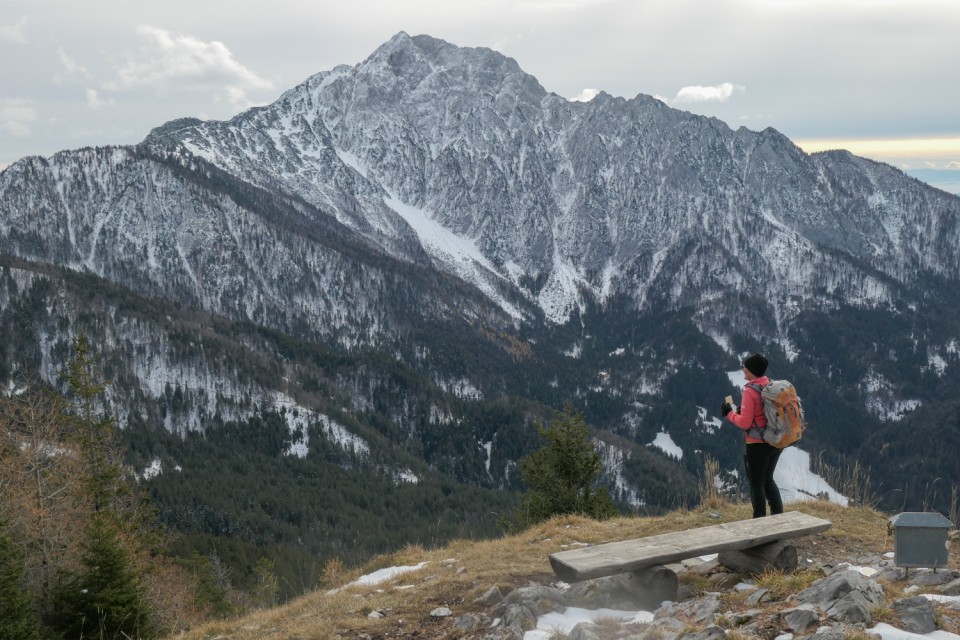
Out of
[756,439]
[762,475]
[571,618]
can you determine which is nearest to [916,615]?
[571,618]

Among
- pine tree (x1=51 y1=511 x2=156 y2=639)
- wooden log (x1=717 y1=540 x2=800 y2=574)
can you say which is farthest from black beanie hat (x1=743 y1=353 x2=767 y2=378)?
pine tree (x1=51 y1=511 x2=156 y2=639)

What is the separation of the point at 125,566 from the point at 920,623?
47.9 ft

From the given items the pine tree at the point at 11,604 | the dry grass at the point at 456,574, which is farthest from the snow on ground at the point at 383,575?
the pine tree at the point at 11,604

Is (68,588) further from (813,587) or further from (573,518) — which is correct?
(813,587)

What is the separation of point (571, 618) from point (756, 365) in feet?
19.2

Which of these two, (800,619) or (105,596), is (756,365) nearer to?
(800,619)

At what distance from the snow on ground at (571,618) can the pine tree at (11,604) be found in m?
9.60

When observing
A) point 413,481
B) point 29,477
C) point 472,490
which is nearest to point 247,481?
point 413,481

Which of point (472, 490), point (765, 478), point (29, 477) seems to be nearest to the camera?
point (765, 478)

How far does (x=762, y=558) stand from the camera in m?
10.6

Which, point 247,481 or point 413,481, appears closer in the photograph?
point 247,481

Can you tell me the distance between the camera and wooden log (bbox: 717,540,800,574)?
10.5m

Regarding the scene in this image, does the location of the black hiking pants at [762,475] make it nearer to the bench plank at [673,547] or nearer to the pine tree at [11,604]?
the bench plank at [673,547]

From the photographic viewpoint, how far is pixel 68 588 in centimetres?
1516
